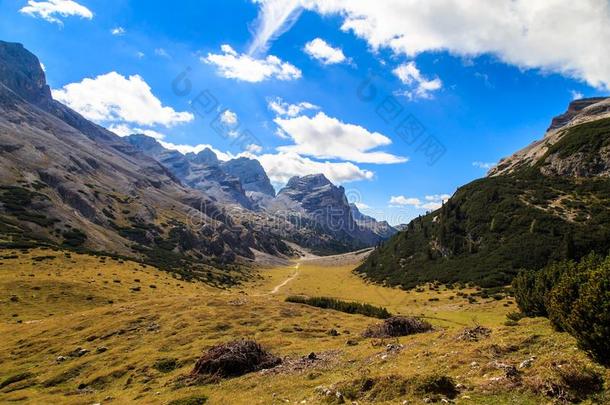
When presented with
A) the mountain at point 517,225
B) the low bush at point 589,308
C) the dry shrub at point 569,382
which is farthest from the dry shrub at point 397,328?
the mountain at point 517,225

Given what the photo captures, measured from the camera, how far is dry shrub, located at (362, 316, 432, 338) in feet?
102

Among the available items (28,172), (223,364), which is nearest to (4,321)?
(223,364)

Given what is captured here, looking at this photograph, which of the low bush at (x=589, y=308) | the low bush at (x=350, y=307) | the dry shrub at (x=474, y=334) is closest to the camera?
the low bush at (x=589, y=308)

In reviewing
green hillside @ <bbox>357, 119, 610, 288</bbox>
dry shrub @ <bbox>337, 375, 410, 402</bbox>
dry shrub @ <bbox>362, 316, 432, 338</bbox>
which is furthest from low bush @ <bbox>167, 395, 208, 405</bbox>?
green hillside @ <bbox>357, 119, 610, 288</bbox>

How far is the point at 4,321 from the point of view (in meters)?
47.4

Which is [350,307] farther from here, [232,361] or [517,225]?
[517,225]

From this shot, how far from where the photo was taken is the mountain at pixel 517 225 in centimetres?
8619

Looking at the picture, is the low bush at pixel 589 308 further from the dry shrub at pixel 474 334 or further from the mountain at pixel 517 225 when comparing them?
the mountain at pixel 517 225

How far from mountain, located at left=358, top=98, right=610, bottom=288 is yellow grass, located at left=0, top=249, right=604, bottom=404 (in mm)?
28419

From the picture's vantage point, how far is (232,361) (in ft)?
78.3

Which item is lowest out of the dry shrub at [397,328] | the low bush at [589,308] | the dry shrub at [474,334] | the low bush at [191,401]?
the low bush at [191,401]

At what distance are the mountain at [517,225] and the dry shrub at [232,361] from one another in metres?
70.0

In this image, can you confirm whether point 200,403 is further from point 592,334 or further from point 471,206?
point 471,206

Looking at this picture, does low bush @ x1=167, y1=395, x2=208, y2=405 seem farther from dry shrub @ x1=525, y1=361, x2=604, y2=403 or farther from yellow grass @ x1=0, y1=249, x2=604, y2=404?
dry shrub @ x1=525, y1=361, x2=604, y2=403
